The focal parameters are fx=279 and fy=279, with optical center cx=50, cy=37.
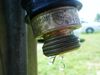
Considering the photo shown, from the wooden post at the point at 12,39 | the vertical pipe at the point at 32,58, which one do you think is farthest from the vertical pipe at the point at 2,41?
the vertical pipe at the point at 32,58

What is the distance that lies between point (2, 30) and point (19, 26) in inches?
1.0

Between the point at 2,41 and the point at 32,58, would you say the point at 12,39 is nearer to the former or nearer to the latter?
the point at 2,41

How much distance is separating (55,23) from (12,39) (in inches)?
3.6

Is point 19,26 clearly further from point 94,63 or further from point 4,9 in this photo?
point 94,63

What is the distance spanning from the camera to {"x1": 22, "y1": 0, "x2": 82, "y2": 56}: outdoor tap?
33 centimetres

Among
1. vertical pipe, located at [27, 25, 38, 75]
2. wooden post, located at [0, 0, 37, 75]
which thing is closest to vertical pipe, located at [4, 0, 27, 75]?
wooden post, located at [0, 0, 37, 75]

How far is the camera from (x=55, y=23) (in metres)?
0.33

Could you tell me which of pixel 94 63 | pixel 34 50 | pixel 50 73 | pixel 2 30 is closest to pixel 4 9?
pixel 2 30

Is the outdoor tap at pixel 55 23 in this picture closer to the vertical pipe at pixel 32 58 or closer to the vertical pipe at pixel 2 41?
the vertical pipe at pixel 2 41

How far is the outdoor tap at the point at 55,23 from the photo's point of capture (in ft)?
1.10

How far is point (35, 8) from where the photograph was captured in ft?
1.12

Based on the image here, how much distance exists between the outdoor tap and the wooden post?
56 mm

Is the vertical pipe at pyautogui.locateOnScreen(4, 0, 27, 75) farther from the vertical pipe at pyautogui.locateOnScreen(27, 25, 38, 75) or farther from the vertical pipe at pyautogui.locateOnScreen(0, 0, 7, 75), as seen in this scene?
the vertical pipe at pyautogui.locateOnScreen(27, 25, 38, 75)

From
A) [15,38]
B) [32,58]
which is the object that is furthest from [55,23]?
[32,58]
